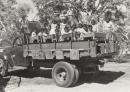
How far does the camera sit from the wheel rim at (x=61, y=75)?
27.8 ft

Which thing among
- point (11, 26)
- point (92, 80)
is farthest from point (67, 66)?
point (11, 26)

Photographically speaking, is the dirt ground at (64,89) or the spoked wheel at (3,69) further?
the spoked wheel at (3,69)

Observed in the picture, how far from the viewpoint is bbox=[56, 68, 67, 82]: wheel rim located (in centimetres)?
846

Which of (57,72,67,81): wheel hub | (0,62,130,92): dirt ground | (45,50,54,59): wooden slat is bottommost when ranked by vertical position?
(0,62,130,92): dirt ground

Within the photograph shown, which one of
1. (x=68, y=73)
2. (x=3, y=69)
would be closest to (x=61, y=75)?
(x=68, y=73)

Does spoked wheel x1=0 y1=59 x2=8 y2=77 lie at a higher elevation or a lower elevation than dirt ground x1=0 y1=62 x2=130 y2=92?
higher

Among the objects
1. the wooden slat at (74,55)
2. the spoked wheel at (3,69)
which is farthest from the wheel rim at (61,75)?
the spoked wheel at (3,69)

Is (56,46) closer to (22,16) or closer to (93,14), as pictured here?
(93,14)

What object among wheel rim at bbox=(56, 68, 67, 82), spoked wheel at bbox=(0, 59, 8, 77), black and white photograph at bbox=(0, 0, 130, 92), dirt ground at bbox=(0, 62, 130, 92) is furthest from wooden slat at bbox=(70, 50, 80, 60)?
spoked wheel at bbox=(0, 59, 8, 77)

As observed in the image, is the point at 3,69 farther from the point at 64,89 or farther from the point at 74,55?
the point at 74,55

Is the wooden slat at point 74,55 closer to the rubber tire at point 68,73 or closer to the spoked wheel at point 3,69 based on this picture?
the rubber tire at point 68,73

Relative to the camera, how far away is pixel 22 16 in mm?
23375

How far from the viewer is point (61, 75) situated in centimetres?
854

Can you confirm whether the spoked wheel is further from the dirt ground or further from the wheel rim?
the wheel rim
